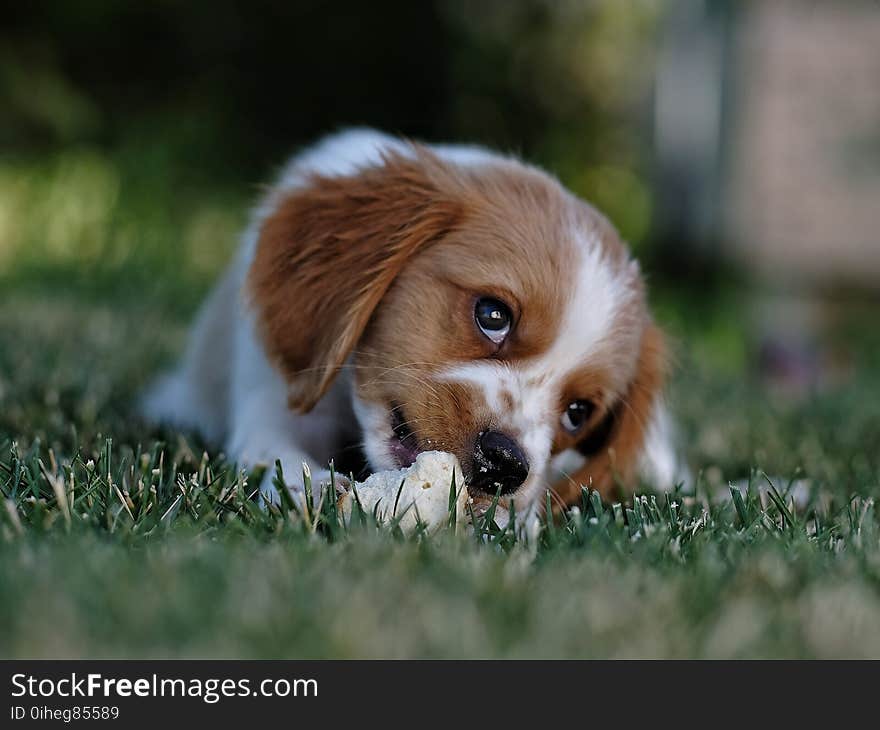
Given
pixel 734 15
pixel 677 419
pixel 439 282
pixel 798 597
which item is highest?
pixel 734 15

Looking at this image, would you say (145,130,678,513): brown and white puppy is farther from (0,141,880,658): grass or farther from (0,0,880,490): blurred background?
(0,0,880,490): blurred background

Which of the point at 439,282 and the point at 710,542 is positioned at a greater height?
the point at 439,282

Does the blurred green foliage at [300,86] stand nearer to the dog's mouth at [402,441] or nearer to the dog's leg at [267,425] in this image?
the dog's leg at [267,425]

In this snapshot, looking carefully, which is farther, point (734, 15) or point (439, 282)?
point (734, 15)

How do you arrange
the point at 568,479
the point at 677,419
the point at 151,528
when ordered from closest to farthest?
the point at 151,528, the point at 568,479, the point at 677,419

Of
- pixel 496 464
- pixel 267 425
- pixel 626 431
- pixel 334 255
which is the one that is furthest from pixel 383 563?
pixel 626 431

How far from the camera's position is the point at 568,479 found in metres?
3.23

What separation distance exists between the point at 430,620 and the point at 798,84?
10267 millimetres

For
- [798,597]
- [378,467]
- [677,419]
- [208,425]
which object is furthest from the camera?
[677,419]

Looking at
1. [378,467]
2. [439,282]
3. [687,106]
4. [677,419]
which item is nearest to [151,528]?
[378,467]

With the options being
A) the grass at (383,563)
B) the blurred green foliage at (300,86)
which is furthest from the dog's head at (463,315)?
the blurred green foliage at (300,86)

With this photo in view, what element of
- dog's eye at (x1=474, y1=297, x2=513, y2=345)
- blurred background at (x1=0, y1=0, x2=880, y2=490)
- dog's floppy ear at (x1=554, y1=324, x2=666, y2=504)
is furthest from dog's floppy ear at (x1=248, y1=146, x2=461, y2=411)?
blurred background at (x1=0, y1=0, x2=880, y2=490)

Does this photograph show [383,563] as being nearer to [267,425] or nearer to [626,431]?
[267,425]
